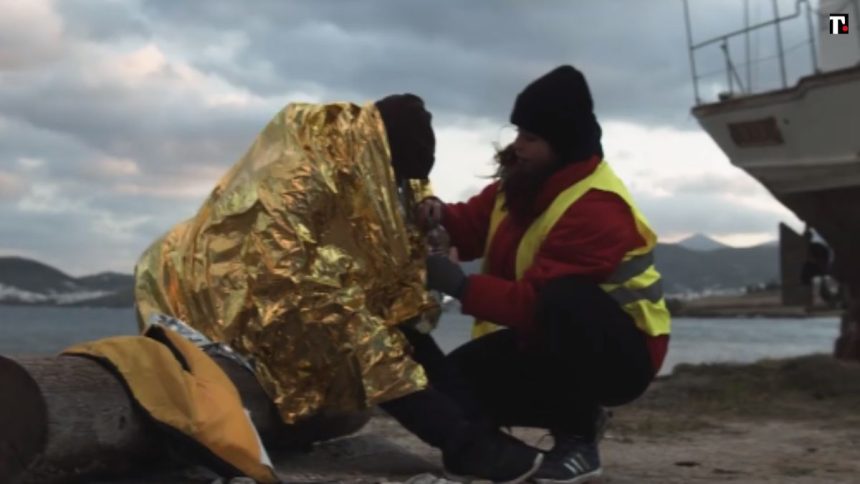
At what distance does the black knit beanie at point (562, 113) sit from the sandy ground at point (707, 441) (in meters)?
1.03

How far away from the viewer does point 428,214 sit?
12.2ft

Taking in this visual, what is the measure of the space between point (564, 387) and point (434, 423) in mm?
389

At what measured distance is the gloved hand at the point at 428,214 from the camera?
3725 millimetres

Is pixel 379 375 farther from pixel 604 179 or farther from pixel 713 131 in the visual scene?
pixel 713 131

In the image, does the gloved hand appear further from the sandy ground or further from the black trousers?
the sandy ground

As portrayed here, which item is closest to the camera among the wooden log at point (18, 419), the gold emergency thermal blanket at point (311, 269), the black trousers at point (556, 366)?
the wooden log at point (18, 419)

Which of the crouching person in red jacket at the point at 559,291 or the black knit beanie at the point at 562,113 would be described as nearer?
A: the crouching person in red jacket at the point at 559,291

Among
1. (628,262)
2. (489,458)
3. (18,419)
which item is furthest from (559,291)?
(18,419)

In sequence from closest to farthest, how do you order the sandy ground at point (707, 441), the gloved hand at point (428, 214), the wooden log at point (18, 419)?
the wooden log at point (18, 419), the gloved hand at point (428, 214), the sandy ground at point (707, 441)

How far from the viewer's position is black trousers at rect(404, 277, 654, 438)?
3266mm

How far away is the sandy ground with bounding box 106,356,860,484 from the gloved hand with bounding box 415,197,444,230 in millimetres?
756

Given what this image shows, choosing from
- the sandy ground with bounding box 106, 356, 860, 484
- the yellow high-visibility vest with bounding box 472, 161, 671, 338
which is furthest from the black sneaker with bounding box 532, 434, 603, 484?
the yellow high-visibility vest with bounding box 472, 161, 671, 338

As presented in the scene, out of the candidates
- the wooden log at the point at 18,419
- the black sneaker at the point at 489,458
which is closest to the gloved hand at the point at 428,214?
the black sneaker at the point at 489,458

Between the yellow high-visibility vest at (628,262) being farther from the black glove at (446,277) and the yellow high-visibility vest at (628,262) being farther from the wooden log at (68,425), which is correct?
the wooden log at (68,425)
